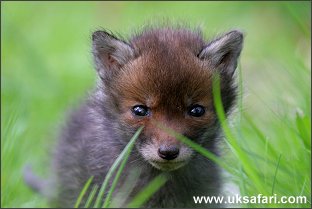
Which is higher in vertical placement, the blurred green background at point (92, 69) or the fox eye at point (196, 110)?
the fox eye at point (196, 110)

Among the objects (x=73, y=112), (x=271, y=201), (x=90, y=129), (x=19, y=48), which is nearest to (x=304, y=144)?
(x=271, y=201)

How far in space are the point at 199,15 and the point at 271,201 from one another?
6.33 m

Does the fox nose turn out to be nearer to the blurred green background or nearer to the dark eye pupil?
the dark eye pupil

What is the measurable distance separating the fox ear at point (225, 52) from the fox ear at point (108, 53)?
512 mm

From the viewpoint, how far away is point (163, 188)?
5121 millimetres

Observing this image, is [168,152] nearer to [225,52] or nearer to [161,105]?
[161,105]

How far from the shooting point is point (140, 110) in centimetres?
470

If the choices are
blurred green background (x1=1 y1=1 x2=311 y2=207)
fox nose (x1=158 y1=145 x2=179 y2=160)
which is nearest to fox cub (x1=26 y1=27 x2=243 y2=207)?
fox nose (x1=158 y1=145 x2=179 y2=160)

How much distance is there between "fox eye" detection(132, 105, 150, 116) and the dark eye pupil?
27 centimetres

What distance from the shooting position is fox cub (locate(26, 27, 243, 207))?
15.1 feet

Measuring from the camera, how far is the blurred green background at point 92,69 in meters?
5.41

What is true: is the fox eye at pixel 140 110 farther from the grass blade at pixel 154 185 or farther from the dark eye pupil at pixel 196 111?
the grass blade at pixel 154 185

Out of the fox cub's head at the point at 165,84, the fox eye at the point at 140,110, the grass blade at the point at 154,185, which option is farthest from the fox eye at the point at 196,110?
the grass blade at the point at 154,185

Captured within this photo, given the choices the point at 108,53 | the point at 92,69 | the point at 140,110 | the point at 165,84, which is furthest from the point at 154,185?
the point at 92,69
